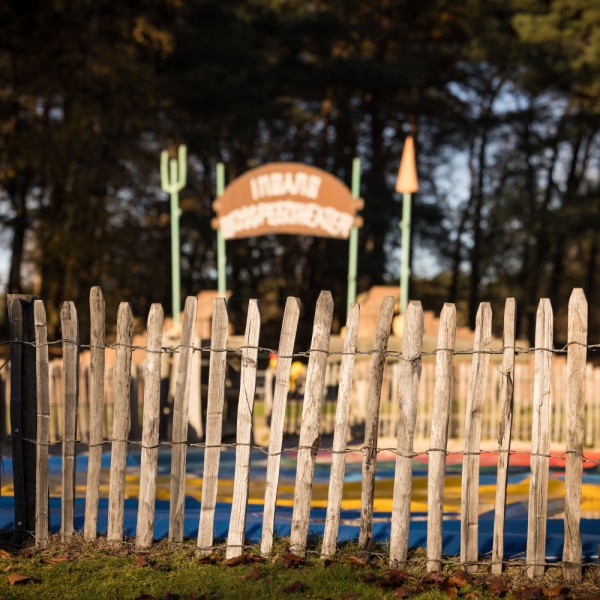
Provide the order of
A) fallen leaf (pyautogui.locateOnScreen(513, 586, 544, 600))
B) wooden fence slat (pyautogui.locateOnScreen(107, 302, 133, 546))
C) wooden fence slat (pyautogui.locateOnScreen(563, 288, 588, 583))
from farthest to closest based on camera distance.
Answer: wooden fence slat (pyautogui.locateOnScreen(107, 302, 133, 546)) < wooden fence slat (pyautogui.locateOnScreen(563, 288, 588, 583)) < fallen leaf (pyautogui.locateOnScreen(513, 586, 544, 600))

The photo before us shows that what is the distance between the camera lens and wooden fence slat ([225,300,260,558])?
19.5ft

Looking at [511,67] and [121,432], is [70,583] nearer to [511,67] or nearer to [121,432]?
[121,432]

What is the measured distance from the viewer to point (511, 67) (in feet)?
109

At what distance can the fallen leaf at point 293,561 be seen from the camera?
5.80 m

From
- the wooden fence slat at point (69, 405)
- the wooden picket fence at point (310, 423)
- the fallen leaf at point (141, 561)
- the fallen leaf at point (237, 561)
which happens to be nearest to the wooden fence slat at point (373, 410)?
the wooden picket fence at point (310, 423)

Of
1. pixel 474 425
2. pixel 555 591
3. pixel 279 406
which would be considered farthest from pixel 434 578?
pixel 279 406

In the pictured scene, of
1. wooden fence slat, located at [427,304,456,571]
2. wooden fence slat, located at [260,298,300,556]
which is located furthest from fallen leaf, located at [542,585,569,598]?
wooden fence slat, located at [260,298,300,556]

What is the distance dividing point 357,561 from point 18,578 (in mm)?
2030

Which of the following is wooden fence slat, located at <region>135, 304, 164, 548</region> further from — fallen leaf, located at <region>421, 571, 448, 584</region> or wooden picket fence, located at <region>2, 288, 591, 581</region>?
fallen leaf, located at <region>421, 571, 448, 584</region>

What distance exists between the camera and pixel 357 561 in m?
5.79

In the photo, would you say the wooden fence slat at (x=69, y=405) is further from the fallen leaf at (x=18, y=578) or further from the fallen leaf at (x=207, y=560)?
the fallen leaf at (x=207, y=560)

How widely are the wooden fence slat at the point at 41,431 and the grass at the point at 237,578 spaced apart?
20cm

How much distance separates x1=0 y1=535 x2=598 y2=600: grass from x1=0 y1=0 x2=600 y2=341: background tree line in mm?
17592

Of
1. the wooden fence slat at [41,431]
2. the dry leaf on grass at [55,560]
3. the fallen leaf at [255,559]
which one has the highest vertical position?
the wooden fence slat at [41,431]
